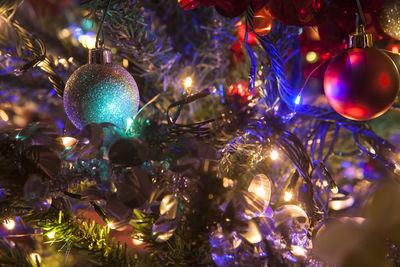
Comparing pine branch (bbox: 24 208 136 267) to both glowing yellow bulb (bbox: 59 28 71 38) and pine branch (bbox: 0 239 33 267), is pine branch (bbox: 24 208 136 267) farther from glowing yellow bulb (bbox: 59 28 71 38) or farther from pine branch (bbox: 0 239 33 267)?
glowing yellow bulb (bbox: 59 28 71 38)

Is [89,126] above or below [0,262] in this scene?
above

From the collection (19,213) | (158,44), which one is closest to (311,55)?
(158,44)

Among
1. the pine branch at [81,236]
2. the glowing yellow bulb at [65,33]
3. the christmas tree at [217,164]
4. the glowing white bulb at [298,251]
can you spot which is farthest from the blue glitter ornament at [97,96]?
the glowing yellow bulb at [65,33]

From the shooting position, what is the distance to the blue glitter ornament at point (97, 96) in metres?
0.37

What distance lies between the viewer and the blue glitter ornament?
368 millimetres

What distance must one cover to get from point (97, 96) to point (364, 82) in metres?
0.31

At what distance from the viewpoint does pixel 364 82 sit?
35 centimetres

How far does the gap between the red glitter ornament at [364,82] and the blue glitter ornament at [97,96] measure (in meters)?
0.25

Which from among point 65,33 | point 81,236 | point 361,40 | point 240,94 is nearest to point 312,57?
point 361,40

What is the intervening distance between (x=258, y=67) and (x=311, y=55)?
8 centimetres

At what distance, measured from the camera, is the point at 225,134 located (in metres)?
0.30

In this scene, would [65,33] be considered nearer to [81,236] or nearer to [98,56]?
[98,56]

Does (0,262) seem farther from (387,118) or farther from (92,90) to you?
(387,118)

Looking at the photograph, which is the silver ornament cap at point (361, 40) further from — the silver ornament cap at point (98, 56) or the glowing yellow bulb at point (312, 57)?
the silver ornament cap at point (98, 56)
